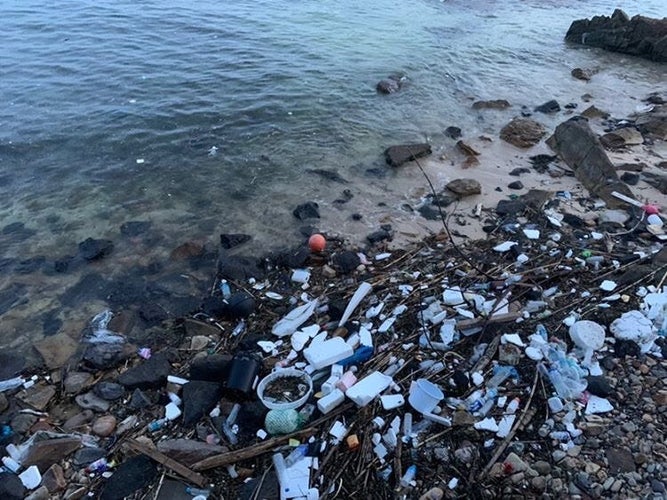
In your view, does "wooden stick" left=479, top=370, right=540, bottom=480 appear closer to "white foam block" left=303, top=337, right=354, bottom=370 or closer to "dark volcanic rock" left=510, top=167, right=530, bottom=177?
"white foam block" left=303, top=337, right=354, bottom=370

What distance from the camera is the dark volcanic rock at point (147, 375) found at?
4164mm

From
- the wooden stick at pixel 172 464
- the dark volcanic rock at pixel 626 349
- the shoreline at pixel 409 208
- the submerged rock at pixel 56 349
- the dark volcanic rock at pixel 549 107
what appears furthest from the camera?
the dark volcanic rock at pixel 549 107

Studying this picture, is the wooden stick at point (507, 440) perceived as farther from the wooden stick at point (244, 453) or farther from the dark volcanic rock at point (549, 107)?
the dark volcanic rock at point (549, 107)

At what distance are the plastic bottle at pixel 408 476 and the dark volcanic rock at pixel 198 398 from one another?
1684 mm

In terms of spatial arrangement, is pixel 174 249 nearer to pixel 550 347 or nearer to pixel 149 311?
pixel 149 311

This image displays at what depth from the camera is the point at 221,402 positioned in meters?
3.81

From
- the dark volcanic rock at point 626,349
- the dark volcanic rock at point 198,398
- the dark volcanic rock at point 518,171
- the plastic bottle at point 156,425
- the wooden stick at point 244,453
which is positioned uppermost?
the dark volcanic rock at point 626,349

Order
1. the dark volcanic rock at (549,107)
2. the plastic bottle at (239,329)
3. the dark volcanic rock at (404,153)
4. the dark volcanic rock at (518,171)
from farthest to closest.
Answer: the dark volcanic rock at (549,107)
the dark volcanic rock at (404,153)
the dark volcanic rock at (518,171)
the plastic bottle at (239,329)

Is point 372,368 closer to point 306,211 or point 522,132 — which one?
point 306,211

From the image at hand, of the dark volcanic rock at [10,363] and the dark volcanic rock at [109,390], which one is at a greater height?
the dark volcanic rock at [109,390]

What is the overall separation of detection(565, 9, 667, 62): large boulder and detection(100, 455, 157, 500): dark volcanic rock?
16.1 metres

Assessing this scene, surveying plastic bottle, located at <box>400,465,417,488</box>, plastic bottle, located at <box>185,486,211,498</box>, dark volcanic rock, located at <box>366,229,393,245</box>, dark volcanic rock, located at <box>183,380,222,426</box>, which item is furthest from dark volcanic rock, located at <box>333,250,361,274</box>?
plastic bottle, located at <box>185,486,211,498</box>

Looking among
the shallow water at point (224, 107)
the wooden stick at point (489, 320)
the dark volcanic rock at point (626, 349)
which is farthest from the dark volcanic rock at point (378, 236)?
the dark volcanic rock at point (626, 349)

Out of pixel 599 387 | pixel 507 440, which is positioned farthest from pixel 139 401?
pixel 599 387
